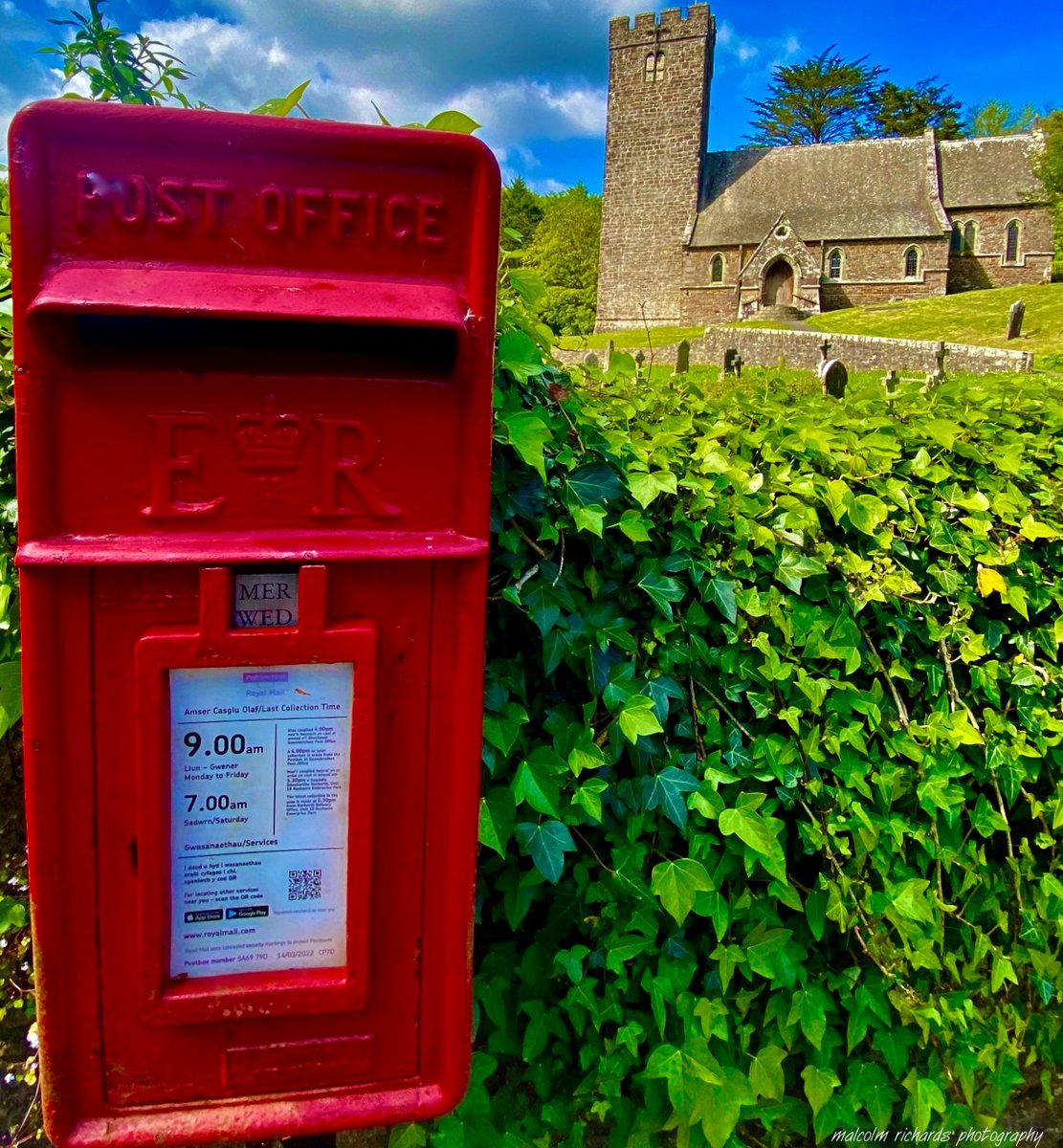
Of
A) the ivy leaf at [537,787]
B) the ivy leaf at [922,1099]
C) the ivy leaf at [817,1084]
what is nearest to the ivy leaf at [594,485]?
the ivy leaf at [537,787]

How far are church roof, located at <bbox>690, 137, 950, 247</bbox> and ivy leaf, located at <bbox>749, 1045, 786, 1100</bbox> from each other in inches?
1557

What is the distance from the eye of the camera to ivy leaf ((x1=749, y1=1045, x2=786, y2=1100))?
Result: 6.29 ft

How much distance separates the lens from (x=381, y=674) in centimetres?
129

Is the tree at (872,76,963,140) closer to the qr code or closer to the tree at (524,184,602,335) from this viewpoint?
the tree at (524,184,602,335)

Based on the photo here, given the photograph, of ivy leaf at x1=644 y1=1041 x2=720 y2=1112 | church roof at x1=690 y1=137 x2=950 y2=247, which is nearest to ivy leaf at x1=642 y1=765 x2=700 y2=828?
ivy leaf at x1=644 y1=1041 x2=720 y2=1112

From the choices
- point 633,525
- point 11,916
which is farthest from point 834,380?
point 11,916

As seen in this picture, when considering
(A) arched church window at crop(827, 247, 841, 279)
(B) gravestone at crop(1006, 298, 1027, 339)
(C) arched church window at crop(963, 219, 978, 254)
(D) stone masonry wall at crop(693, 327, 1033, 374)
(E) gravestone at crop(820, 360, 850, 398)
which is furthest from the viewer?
(C) arched church window at crop(963, 219, 978, 254)

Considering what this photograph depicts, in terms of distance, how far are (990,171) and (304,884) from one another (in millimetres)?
45432

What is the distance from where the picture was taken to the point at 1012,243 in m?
36.8

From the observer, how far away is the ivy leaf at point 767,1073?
6.29 ft

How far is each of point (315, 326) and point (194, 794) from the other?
0.76 metres

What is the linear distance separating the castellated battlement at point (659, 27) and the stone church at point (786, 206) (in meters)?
0.06

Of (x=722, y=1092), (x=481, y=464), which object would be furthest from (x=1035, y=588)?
(x=481, y=464)

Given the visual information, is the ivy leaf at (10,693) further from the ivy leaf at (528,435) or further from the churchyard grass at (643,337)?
the churchyard grass at (643,337)
